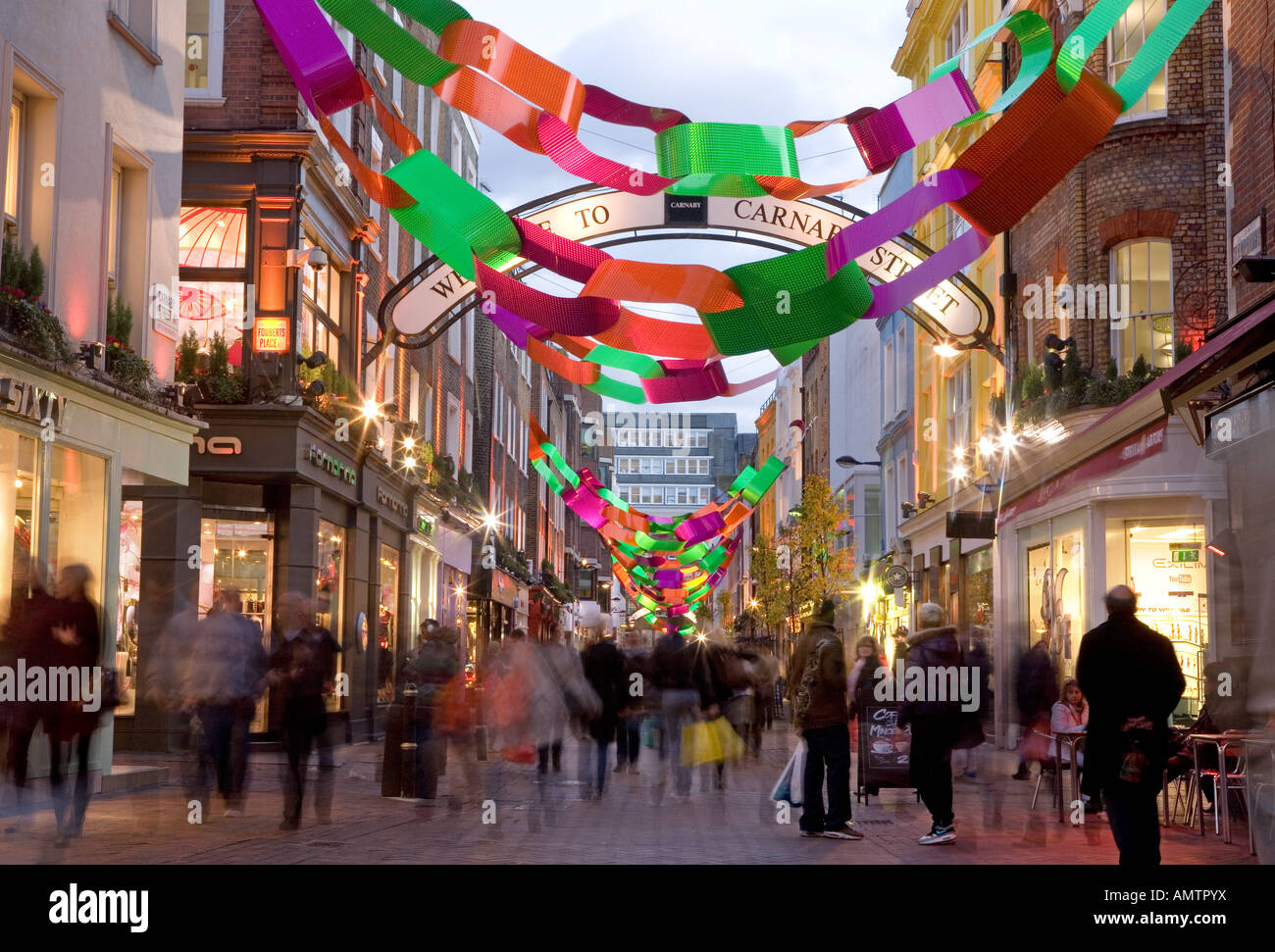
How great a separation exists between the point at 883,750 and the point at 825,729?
3.67 meters

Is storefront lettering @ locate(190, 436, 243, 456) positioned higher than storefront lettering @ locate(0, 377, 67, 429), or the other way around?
storefront lettering @ locate(190, 436, 243, 456)

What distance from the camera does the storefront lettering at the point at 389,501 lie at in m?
29.6

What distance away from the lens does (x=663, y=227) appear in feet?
68.3

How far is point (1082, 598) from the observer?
23.1 meters

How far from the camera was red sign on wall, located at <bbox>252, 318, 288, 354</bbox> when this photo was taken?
23.1 m

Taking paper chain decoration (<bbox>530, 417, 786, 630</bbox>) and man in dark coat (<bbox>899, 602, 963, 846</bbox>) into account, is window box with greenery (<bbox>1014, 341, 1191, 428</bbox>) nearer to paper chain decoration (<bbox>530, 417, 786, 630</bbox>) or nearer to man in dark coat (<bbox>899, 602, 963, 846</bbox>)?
paper chain decoration (<bbox>530, 417, 786, 630</bbox>)

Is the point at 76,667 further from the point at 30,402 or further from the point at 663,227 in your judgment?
the point at 663,227

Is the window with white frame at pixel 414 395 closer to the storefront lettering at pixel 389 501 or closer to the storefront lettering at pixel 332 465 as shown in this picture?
the storefront lettering at pixel 389 501

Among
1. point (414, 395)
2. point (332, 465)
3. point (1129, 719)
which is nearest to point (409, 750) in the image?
point (1129, 719)

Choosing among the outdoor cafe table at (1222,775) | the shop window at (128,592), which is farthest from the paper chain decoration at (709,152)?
the shop window at (128,592)

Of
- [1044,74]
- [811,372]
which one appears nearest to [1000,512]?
[1044,74]

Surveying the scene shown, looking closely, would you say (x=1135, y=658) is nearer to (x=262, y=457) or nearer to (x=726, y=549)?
(x=262, y=457)

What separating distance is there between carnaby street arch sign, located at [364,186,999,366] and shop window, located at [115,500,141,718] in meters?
4.15

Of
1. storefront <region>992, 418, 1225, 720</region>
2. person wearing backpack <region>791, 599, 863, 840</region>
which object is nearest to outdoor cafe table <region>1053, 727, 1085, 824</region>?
person wearing backpack <region>791, 599, 863, 840</region>
